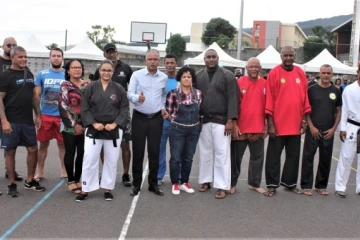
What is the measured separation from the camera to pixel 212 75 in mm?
6188

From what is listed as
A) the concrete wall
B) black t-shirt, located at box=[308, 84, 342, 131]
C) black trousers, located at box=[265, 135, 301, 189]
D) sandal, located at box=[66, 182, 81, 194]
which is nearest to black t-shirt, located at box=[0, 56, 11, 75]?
sandal, located at box=[66, 182, 81, 194]

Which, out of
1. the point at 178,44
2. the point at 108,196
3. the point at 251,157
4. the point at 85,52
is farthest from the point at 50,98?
the point at 178,44

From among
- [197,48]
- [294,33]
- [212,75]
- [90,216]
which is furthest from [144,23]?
[294,33]

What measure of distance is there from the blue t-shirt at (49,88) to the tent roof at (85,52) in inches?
700

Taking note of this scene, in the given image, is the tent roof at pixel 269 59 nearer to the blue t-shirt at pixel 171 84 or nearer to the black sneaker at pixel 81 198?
the blue t-shirt at pixel 171 84

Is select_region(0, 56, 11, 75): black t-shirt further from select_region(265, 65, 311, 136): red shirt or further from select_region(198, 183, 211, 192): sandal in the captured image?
select_region(265, 65, 311, 136): red shirt

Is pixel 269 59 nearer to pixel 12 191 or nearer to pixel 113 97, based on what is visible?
pixel 113 97

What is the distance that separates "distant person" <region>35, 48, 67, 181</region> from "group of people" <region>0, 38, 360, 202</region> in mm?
18

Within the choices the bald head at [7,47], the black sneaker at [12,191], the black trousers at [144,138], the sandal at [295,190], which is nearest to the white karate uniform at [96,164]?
the black trousers at [144,138]

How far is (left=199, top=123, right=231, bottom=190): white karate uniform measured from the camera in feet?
20.1

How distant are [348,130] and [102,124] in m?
3.46

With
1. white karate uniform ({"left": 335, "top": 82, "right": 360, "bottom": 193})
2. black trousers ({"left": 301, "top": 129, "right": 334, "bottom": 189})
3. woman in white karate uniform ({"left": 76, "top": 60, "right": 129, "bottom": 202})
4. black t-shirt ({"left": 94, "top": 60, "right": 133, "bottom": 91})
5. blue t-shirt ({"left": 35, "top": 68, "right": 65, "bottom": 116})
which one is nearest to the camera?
woman in white karate uniform ({"left": 76, "top": 60, "right": 129, "bottom": 202})

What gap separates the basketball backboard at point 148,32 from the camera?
21.3 meters

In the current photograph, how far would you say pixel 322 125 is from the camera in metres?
6.33
